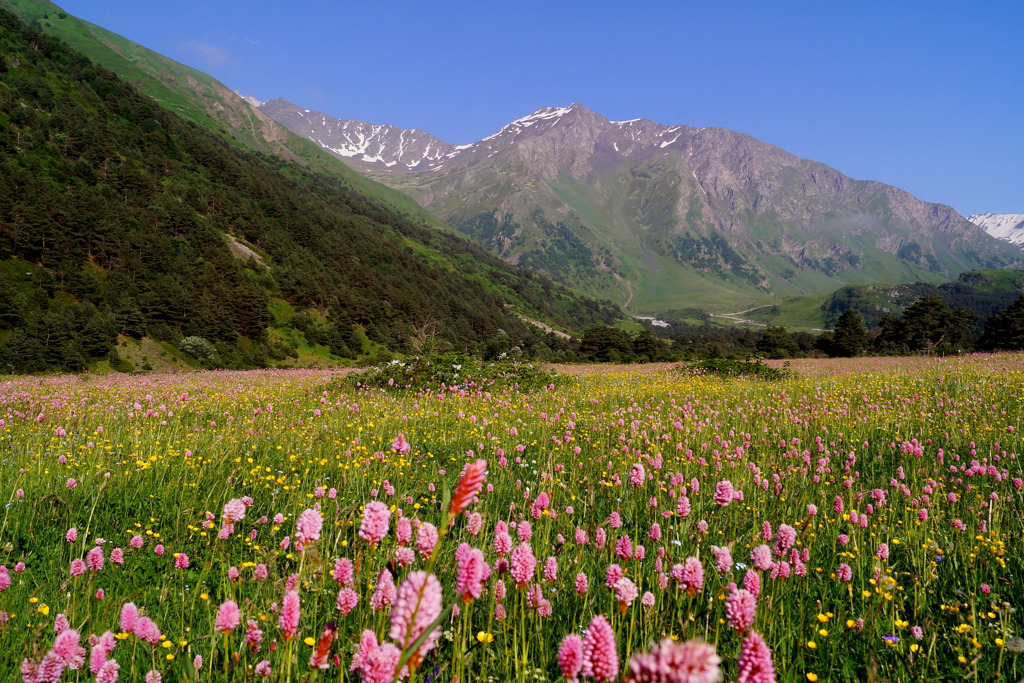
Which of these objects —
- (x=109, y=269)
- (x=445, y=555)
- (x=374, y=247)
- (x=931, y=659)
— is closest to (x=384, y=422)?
(x=445, y=555)

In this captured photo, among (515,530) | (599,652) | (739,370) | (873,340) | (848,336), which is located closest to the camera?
(599,652)

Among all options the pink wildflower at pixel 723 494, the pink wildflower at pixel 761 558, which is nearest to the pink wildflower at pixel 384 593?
the pink wildflower at pixel 761 558

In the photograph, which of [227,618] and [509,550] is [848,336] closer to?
[509,550]

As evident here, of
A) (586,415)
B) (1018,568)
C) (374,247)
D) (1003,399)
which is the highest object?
(374,247)

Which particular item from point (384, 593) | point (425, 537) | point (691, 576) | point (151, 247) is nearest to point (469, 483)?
Answer: point (425, 537)

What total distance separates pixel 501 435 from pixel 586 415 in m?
2.46

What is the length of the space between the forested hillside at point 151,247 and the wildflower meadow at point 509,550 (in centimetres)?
1978

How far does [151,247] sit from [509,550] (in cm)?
7611

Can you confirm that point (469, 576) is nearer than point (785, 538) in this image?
Yes

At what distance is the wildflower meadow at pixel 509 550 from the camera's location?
1965mm

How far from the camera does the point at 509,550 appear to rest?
287cm

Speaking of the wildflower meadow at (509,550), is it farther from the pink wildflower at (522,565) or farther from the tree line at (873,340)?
the tree line at (873,340)

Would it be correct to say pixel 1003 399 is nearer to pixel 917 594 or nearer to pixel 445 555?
pixel 917 594

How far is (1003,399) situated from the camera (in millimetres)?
9570
